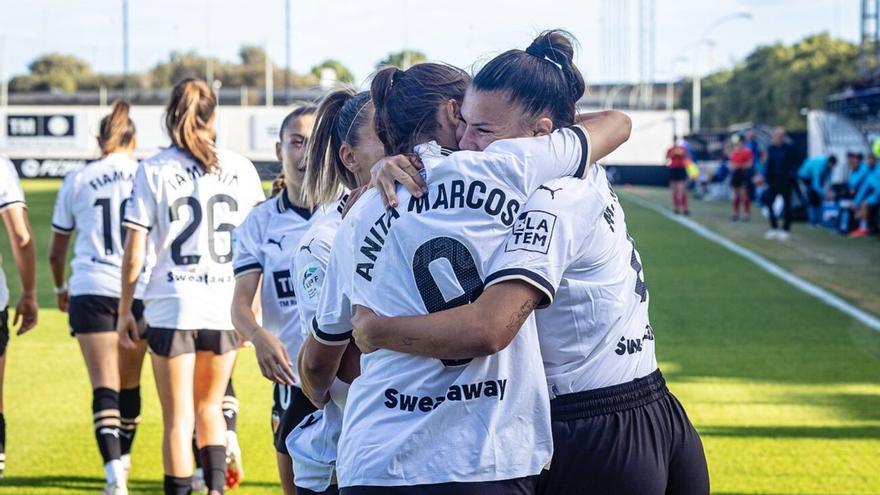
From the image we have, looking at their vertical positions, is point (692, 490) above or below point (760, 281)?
above

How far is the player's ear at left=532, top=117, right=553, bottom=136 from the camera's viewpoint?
8.37 ft

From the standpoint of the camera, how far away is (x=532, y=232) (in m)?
2.38

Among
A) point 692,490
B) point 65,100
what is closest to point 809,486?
point 692,490

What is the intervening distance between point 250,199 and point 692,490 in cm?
323

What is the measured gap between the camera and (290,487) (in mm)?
4211

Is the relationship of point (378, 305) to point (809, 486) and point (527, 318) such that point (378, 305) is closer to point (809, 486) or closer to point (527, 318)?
point (527, 318)

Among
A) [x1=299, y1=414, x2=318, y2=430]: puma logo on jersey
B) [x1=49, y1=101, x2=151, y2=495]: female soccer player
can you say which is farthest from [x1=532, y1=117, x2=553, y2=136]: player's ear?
[x1=49, y1=101, x2=151, y2=495]: female soccer player

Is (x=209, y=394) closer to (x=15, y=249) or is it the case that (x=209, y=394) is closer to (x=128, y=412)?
(x=128, y=412)

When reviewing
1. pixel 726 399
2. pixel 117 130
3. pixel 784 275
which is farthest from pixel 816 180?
pixel 117 130

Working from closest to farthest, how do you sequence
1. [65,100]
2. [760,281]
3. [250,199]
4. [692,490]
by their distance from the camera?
1. [692,490]
2. [250,199]
3. [760,281]
4. [65,100]

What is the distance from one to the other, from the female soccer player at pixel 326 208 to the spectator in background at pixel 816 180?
23.0 m

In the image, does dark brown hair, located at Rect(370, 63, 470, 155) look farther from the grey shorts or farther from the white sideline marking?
the white sideline marking

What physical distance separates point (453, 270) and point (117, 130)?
4.54m

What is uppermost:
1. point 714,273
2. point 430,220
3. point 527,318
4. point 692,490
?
point 430,220
